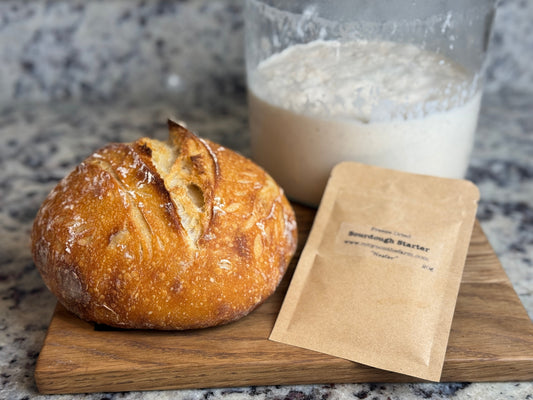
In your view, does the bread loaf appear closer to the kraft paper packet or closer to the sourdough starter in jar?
the kraft paper packet

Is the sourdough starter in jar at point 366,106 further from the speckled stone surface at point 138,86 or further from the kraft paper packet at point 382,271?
the speckled stone surface at point 138,86

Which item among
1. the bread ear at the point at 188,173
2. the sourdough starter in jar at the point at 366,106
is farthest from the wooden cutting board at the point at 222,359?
the sourdough starter in jar at the point at 366,106

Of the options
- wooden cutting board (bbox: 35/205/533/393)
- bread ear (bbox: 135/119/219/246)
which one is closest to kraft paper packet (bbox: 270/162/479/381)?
wooden cutting board (bbox: 35/205/533/393)

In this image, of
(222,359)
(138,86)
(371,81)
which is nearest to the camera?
(222,359)

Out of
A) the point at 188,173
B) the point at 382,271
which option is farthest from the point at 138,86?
the point at 382,271

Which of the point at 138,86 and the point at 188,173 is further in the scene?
the point at 138,86

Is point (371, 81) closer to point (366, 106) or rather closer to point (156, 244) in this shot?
point (366, 106)

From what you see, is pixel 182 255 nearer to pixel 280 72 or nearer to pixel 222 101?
pixel 280 72
